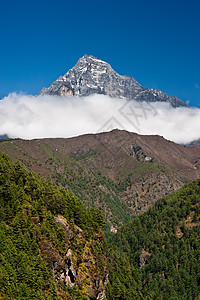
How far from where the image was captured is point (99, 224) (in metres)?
99.1

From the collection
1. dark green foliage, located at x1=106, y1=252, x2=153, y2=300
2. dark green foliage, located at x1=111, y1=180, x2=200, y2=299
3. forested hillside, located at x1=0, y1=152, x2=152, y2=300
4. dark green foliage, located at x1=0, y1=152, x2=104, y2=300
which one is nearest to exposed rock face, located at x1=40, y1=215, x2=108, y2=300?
forested hillside, located at x1=0, y1=152, x2=152, y2=300

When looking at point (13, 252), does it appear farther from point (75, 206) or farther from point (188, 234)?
point (188, 234)

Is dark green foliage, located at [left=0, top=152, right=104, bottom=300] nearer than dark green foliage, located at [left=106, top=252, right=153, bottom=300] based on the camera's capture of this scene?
Yes

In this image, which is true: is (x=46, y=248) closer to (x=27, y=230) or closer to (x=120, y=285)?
(x=27, y=230)

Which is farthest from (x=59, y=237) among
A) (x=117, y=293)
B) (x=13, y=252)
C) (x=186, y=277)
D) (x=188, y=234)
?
(x=188, y=234)

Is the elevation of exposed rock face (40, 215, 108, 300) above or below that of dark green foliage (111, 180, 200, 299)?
above

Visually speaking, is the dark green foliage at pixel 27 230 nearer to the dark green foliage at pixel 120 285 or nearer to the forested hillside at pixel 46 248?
the forested hillside at pixel 46 248

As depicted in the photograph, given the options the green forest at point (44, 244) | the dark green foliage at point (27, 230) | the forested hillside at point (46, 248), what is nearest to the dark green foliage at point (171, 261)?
the green forest at point (44, 244)

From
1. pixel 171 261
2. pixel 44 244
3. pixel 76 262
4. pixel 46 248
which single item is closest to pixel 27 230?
pixel 44 244

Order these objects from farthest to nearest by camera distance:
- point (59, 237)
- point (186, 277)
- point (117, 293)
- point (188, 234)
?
point (188, 234)
point (186, 277)
point (117, 293)
point (59, 237)

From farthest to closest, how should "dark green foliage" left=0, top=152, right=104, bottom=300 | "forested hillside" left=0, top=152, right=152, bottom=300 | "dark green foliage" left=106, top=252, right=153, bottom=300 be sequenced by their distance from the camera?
"dark green foliage" left=106, top=252, right=153, bottom=300 < "forested hillside" left=0, top=152, right=152, bottom=300 < "dark green foliage" left=0, top=152, right=104, bottom=300

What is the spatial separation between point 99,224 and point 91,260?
19861 millimetres

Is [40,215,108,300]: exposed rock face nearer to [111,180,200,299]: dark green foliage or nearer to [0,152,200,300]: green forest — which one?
[0,152,200,300]: green forest

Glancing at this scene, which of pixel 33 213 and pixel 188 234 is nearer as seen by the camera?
pixel 33 213
